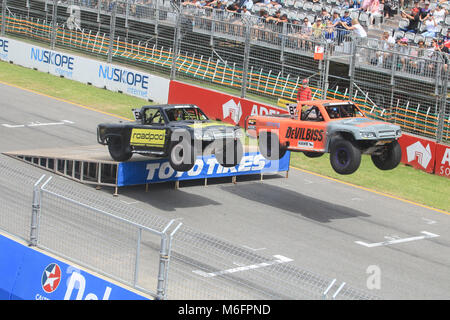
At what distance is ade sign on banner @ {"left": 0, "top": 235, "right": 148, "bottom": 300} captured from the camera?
9844mm

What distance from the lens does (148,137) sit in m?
16.0

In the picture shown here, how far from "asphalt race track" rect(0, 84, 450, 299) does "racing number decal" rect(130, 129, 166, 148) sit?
1.32 meters

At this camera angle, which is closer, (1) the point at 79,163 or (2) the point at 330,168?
(1) the point at 79,163

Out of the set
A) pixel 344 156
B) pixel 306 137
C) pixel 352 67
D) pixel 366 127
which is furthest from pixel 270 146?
pixel 352 67

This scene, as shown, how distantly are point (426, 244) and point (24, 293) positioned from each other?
832 centimetres

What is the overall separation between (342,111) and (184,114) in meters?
3.70

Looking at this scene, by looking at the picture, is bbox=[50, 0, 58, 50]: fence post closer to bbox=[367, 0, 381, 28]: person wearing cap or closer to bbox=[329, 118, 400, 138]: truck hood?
bbox=[367, 0, 381, 28]: person wearing cap

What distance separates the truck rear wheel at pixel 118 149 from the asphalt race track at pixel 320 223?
85 cm

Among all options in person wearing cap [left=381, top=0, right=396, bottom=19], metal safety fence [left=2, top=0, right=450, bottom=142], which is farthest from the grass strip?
person wearing cap [left=381, top=0, right=396, bottom=19]

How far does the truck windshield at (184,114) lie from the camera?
1619 cm

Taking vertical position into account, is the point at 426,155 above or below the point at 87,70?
below

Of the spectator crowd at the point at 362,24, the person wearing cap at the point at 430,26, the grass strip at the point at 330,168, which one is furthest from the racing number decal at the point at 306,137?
the person wearing cap at the point at 430,26

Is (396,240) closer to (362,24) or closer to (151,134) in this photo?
(151,134)
